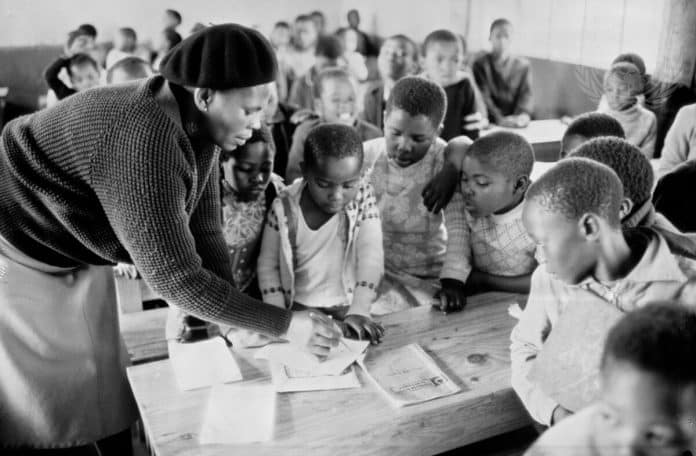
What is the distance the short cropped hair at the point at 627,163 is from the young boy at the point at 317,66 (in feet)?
10.1

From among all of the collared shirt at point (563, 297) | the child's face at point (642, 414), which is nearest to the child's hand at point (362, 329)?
the collared shirt at point (563, 297)

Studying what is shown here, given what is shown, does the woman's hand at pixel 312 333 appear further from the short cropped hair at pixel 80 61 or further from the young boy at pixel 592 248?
the short cropped hair at pixel 80 61

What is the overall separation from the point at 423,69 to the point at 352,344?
11.0 ft

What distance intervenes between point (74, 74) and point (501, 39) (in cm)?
316

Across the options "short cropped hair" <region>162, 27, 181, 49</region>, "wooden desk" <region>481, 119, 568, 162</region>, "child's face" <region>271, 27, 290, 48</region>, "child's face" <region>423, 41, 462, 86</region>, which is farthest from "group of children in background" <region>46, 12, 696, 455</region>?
"child's face" <region>271, 27, 290, 48</region>

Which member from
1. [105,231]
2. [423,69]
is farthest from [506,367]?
[423,69]

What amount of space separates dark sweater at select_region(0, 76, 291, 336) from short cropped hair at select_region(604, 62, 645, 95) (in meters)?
2.24

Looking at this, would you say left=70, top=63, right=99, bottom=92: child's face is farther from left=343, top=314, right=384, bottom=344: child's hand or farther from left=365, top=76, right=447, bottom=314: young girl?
left=343, top=314, right=384, bottom=344: child's hand

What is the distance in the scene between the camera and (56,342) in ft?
5.26

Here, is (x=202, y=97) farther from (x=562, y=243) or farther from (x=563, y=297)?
(x=563, y=297)

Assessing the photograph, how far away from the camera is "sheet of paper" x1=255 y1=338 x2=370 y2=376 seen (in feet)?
5.02

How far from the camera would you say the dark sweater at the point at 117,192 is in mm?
1275

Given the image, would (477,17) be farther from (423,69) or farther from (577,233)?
(577,233)

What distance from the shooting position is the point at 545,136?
4.14 meters
